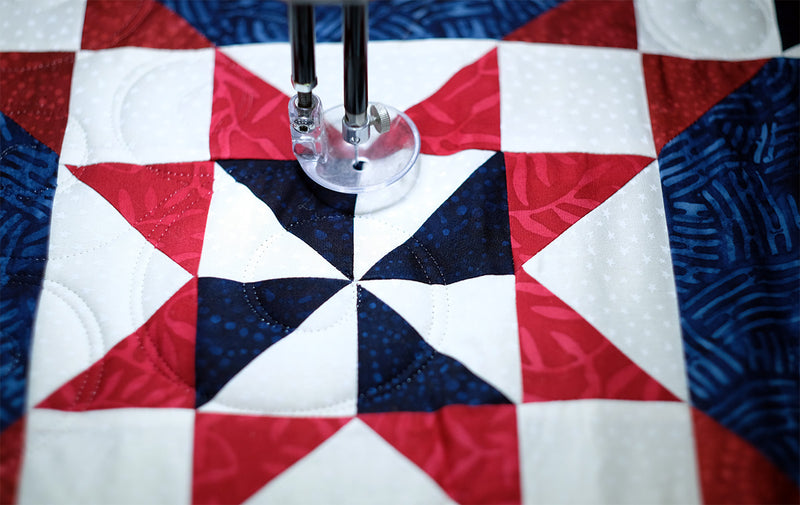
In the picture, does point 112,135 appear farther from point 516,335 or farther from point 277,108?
point 516,335

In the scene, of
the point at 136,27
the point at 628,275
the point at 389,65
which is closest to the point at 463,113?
the point at 389,65

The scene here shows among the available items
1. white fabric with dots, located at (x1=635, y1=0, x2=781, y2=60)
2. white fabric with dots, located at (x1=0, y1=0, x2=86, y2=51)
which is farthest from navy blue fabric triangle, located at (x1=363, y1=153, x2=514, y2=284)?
white fabric with dots, located at (x1=0, y1=0, x2=86, y2=51)

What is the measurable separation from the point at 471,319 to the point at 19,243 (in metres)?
0.31

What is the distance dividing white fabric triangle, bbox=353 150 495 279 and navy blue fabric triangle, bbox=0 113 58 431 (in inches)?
8.5

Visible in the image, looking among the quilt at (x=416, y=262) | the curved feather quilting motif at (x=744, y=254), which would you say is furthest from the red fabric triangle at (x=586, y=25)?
the curved feather quilting motif at (x=744, y=254)

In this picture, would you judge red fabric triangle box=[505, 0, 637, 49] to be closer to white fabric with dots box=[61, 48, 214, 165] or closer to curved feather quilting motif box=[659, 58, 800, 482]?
curved feather quilting motif box=[659, 58, 800, 482]

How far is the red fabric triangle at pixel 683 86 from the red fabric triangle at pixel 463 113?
4.9 inches

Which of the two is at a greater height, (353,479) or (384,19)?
(384,19)

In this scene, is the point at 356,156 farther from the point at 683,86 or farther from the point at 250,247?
the point at 683,86

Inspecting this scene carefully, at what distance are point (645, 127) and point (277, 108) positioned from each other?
286 millimetres

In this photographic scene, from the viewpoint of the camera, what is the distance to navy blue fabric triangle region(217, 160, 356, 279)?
489 millimetres

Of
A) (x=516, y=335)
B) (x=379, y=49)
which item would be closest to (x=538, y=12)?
(x=379, y=49)

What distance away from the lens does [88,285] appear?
47cm

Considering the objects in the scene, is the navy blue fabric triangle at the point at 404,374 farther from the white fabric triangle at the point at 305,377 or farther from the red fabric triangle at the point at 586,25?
the red fabric triangle at the point at 586,25
